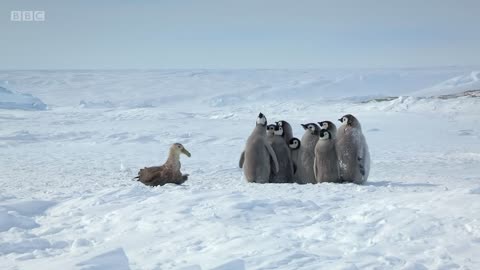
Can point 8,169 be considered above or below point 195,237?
below

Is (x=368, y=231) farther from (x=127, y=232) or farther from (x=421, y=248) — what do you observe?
(x=127, y=232)

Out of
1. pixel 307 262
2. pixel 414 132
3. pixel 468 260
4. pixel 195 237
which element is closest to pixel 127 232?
pixel 195 237

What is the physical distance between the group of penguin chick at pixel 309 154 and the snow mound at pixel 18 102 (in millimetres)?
26976

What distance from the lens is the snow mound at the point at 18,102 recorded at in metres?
31.3

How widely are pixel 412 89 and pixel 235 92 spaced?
54.3 ft

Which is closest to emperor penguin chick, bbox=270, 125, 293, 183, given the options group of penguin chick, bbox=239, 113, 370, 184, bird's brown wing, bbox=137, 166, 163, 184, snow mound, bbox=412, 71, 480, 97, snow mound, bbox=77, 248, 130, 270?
group of penguin chick, bbox=239, 113, 370, 184

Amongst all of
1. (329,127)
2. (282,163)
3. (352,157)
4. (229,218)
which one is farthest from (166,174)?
(229,218)

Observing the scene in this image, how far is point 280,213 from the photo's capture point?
163 inches

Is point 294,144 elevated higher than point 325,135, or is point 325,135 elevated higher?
point 325,135

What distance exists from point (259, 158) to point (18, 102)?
28358 mm

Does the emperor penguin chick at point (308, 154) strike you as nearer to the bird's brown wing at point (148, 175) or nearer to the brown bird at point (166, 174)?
the brown bird at point (166, 174)

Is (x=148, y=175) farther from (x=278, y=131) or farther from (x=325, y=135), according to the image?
(x=325, y=135)

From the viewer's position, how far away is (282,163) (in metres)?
7.22

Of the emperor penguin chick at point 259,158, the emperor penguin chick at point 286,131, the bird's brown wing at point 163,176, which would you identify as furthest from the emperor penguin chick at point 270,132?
the bird's brown wing at point 163,176
